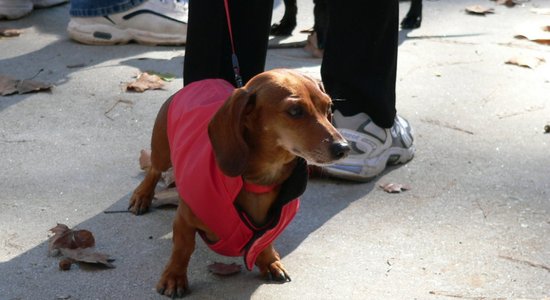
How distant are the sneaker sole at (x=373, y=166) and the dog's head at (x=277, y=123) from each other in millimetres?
1087

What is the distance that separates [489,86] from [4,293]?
310 cm

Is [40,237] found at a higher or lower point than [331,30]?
lower

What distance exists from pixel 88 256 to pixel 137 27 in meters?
2.83

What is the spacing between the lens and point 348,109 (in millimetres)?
3936

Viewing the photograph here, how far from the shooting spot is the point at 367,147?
12.9 ft

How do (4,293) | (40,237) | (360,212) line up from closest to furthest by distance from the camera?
(4,293) < (40,237) < (360,212)

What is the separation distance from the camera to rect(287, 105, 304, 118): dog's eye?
2.63 meters

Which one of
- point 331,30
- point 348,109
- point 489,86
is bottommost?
point 489,86

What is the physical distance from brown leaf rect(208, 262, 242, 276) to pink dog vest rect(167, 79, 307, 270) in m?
0.11

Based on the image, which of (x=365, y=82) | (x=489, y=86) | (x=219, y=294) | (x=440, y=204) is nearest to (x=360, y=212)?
(x=440, y=204)

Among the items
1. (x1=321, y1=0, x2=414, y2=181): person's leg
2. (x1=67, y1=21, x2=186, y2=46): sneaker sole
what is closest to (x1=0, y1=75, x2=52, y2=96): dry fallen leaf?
(x1=67, y1=21, x2=186, y2=46): sneaker sole

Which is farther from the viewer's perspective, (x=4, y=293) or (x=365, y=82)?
(x=365, y=82)

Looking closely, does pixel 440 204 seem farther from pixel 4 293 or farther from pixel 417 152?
pixel 4 293

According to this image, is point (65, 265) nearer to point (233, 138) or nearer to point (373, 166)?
point (233, 138)
